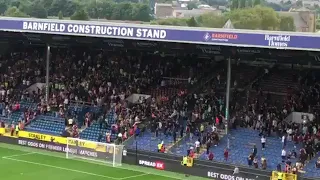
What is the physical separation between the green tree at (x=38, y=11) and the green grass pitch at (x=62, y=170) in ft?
323

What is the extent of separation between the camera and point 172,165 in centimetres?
3253

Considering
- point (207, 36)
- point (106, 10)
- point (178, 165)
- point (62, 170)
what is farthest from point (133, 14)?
point (62, 170)

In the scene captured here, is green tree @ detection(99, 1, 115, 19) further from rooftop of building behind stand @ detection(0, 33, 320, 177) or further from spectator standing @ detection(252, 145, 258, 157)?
spectator standing @ detection(252, 145, 258, 157)

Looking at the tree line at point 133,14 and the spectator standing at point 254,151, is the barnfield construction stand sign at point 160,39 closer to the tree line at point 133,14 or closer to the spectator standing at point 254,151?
the spectator standing at point 254,151

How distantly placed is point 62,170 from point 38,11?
104641 mm

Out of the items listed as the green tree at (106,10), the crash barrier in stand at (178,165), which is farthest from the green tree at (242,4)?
the crash barrier in stand at (178,165)

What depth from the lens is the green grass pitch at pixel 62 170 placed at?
30375 millimetres

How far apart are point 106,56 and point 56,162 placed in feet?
43.3

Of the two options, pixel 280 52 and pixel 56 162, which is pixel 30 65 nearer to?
pixel 56 162

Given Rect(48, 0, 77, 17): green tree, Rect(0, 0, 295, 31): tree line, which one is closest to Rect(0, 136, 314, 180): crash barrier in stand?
Rect(0, 0, 295, 31): tree line

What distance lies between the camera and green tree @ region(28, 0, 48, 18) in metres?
132

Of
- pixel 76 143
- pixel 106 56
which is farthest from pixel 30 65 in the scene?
pixel 76 143

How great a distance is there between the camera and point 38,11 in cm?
13238

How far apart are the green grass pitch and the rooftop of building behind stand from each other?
2296 millimetres
